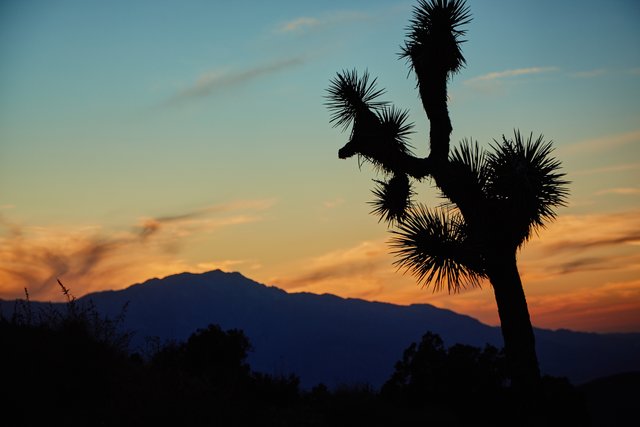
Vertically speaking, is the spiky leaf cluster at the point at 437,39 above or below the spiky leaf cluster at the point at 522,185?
above

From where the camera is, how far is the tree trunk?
1179 cm

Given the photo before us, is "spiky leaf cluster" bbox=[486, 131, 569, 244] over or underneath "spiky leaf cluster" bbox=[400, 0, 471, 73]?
underneath

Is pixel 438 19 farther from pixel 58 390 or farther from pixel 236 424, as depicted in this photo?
pixel 58 390

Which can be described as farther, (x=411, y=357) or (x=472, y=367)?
(x=411, y=357)

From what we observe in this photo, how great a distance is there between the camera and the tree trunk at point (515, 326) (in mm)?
11789

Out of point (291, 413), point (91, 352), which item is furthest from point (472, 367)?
point (91, 352)

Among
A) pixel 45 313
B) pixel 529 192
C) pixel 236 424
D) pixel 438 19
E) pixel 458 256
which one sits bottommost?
pixel 236 424

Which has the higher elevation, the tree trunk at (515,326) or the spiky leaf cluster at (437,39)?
the spiky leaf cluster at (437,39)

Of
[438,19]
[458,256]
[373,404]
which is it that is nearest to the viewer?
[373,404]

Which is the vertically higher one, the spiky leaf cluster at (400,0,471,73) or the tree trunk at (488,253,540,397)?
the spiky leaf cluster at (400,0,471,73)

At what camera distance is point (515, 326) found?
12.0 m

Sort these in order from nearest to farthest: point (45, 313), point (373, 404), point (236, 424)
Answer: point (236, 424) → point (45, 313) → point (373, 404)

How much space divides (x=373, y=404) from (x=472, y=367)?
55.1 ft

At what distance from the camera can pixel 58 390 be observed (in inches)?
344
